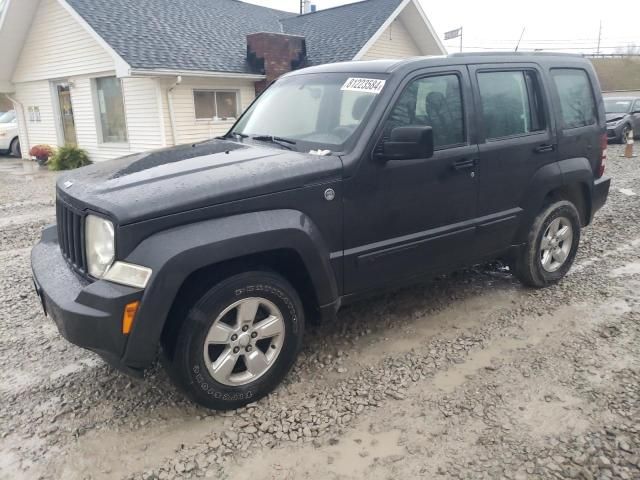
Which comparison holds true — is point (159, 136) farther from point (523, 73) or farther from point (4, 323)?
point (523, 73)

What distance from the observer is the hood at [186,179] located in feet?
8.98

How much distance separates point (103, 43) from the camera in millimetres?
12547

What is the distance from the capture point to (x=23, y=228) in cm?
765

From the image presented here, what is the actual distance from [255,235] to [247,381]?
91cm

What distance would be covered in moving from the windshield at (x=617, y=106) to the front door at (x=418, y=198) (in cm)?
1756

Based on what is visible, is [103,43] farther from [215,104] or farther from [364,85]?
[364,85]

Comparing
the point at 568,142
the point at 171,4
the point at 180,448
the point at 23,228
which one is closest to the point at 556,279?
the point at 568,142

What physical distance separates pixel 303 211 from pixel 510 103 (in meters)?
2.18

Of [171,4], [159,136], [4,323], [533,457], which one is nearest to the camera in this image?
[533,457]

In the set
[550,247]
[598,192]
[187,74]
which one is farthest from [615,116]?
[550,247]

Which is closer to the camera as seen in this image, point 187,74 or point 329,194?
point 329,194

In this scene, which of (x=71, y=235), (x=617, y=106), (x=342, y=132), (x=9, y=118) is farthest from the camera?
(x=9, y=118)

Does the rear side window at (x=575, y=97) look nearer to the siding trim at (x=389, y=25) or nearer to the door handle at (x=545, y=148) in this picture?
the door handle at (x=545, y=148)

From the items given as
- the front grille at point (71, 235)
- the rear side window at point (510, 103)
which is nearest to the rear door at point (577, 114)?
the rear side window at point (510, 103)
